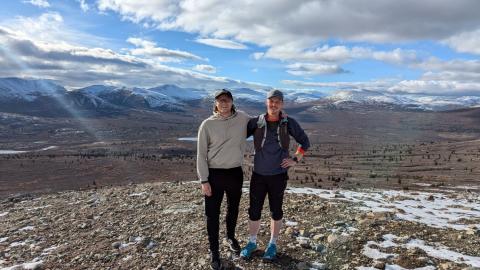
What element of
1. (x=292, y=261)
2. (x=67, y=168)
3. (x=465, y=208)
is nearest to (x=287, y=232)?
(x=292, y=261)

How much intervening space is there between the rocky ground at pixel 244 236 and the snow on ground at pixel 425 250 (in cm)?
2

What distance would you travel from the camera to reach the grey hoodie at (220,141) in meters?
6.37

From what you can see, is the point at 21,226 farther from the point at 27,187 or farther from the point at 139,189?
the point at 27,187

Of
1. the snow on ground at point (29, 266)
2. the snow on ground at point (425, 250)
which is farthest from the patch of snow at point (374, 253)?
the snow on ground at point (29, 266)

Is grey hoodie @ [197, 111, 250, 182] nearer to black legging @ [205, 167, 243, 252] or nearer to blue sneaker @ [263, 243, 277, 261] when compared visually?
black legging @ [205, 167, 243, 252]

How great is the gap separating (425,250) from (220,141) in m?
4.51

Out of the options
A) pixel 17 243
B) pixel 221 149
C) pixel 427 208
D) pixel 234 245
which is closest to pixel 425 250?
pixel 234 245

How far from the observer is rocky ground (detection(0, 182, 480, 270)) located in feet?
24.0

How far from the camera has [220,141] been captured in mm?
6387

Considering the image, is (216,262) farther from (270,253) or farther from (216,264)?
(270,253)

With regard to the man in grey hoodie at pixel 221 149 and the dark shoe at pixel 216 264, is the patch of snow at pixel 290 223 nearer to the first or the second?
the dark shoe at pixel 216 264

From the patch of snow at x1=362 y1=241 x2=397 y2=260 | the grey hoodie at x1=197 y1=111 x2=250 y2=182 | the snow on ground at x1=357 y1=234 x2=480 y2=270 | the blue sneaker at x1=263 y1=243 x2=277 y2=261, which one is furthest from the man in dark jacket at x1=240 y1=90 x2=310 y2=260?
the snow on ground at x1=357 y1=234 x2=480 y2=270

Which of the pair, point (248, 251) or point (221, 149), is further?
point (248, 251)

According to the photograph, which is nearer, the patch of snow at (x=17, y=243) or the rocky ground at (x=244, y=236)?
the rocky ground at (x=244, y=236)
